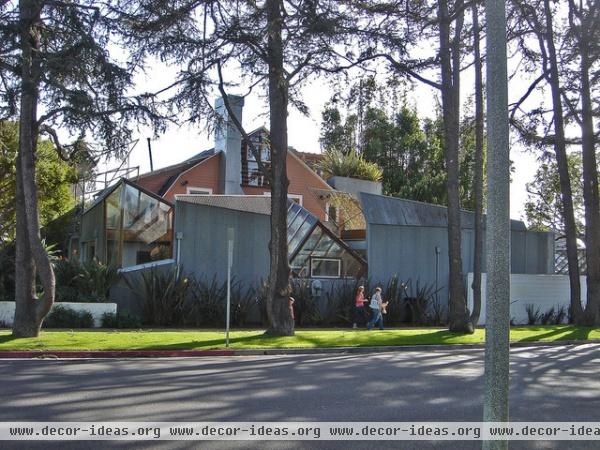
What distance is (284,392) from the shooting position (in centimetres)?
970

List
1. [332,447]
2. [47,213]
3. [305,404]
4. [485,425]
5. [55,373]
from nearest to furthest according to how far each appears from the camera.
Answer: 1. [485,425]
2. [332,447]
3. [305,404]
4. [55,373]
5. [47,213]

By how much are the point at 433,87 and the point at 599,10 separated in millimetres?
8500

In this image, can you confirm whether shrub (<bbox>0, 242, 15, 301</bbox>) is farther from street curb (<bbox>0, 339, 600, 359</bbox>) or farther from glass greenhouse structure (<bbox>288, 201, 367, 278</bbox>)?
glass greenhouse structure (<bbox>288, 201, 367, 278</bbox>)

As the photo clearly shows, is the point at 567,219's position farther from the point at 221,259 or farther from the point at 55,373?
the point at 55,373

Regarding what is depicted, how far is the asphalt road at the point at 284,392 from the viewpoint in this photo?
7.88 meters

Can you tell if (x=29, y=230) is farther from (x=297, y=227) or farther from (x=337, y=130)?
(x=337, y=130)

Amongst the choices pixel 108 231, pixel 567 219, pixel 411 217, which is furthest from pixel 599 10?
pixel 108 231

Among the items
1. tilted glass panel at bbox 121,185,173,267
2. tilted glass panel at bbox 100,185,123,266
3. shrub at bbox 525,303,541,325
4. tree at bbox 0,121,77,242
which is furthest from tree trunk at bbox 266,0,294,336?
shrub at bbox 525,303,541,325

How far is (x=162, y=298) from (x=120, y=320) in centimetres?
173

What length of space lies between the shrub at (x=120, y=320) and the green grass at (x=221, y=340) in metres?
2.72

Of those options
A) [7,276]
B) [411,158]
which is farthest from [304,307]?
[411,158]

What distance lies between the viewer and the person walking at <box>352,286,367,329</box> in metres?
23.4

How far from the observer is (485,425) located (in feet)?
16.4

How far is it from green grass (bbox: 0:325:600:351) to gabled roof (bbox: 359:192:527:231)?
25.7ft
